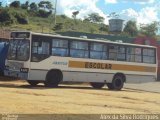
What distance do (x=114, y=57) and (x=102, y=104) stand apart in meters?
10.5

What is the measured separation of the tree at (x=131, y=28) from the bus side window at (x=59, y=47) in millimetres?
65550

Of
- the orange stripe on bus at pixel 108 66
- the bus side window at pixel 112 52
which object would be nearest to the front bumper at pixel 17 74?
the orange stripe on bus at pixel 108 66

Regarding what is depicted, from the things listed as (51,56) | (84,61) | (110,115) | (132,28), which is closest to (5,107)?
(110,115)

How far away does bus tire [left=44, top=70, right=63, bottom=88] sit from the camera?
25433 mm

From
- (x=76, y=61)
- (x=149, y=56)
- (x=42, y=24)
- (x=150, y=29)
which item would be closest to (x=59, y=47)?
(x=76, y=61)

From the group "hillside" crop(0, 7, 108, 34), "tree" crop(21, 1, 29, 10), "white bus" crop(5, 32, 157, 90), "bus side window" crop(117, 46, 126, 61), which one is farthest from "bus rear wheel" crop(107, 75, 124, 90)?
"tree" crop(21, 1, 29, 10)

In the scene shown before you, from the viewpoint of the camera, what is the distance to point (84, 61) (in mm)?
27000

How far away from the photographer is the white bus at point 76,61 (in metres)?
24.5

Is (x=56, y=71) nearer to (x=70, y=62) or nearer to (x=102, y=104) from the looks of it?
(x=70, y=62)

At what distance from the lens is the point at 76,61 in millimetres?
26625

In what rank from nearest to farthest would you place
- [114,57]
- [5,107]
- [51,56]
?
[5,107]
[51,56]
[114,57]

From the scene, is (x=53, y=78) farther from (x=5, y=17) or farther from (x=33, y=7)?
(x=33, y=7)

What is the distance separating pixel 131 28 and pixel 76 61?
71.0 m

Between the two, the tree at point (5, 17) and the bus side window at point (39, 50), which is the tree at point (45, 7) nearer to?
the tree at point (5, 17)
